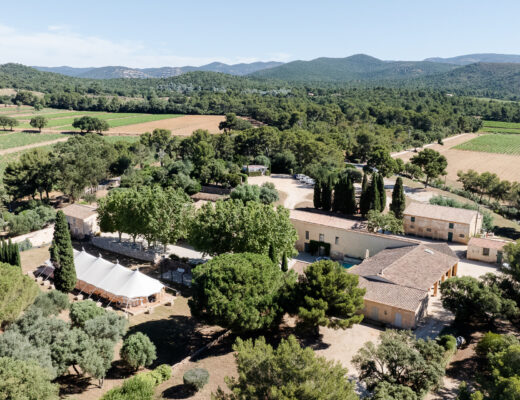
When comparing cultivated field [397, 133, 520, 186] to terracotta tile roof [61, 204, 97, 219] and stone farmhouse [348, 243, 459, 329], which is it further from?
terracotta tile roof [61, 204, 97, 219]

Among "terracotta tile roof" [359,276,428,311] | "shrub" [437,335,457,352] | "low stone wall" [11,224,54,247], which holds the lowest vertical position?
"low stone wall" [11,224,54,247]

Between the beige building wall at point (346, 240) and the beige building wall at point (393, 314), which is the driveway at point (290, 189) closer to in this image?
the beige building wall at point (346, 240)

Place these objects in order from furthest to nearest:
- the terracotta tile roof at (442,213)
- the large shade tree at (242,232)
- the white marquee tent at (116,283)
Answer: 1. the terracotta tile roof at (442,213)
2. the large shade tree at (242,232)
3. the white marquee tent at (116,283)

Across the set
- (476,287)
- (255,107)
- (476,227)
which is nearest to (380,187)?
(476,227)

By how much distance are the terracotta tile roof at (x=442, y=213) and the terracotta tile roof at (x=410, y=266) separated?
8781 mm

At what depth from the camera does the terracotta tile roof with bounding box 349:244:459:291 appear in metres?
29.8

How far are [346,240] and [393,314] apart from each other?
12.4 metres

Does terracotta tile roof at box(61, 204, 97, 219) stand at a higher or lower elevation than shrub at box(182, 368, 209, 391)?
higher

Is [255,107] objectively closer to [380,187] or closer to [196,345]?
[380,187]

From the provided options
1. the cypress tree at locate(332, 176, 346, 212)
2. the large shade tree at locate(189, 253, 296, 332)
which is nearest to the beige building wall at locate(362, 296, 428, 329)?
the large shade tree at locate(189, 253, 296, 332)

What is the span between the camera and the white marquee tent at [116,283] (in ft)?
97.2

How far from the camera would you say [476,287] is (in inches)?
1022

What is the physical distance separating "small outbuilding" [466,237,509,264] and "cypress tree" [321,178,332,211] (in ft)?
57.0

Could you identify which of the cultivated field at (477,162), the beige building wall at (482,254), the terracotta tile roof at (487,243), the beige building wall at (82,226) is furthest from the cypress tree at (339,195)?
the cultivated field at (477,162)
